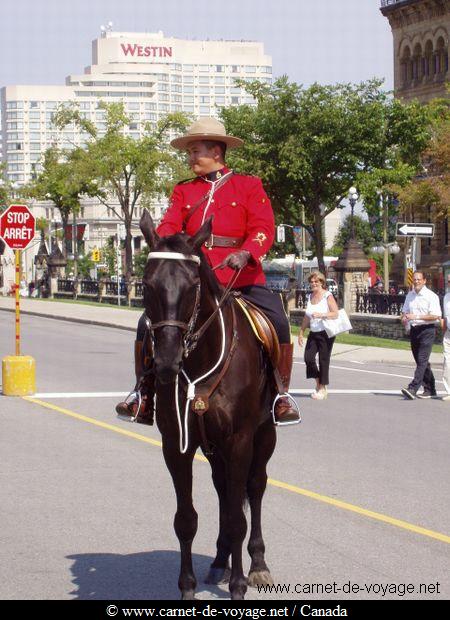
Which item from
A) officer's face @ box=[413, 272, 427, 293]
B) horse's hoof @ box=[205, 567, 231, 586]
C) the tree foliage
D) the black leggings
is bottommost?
horse's hoof @ box=[205, 567, 231, 586]

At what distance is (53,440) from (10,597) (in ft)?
21.8

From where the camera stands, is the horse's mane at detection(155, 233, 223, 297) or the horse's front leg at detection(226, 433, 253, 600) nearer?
the horse's mane at detection(155, 233, 223, 297)

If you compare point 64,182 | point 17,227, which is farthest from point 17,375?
point 64,182

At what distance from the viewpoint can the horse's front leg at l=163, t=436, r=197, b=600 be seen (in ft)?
20.7

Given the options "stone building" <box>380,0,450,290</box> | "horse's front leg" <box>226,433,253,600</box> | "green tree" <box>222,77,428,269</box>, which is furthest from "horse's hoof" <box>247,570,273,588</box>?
"stone building" <box>380,0,450,290</box>

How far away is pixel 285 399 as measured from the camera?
7188mm

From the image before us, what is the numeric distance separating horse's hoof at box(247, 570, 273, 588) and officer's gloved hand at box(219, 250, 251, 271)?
5.93 feet

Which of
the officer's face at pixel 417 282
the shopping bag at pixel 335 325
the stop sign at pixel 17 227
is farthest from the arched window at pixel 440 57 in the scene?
the shopping bag at pixel 335 325

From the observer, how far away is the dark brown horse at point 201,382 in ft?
18.9

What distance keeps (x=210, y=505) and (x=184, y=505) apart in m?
3.02

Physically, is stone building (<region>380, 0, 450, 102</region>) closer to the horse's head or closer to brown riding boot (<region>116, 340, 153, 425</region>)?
Result: brown riding boot (<region>116, 340, 153, 425</region>)

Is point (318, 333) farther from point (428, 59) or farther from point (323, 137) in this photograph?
point (428, 59)

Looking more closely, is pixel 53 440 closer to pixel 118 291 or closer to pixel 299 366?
pixel 299 366

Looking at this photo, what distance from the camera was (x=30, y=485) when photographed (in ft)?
34.0
